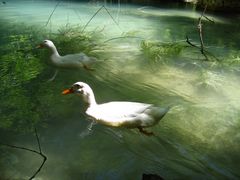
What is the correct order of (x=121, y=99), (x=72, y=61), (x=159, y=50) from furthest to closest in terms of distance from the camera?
(x=159, y=50) < (x=72, y=61) < (x=121, y=99)

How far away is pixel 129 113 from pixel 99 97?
1.03 m

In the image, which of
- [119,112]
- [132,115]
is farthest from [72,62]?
[132,115]

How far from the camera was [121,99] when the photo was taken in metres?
4.99

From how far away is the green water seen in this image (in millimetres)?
3514

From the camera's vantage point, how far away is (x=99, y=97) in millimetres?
5047

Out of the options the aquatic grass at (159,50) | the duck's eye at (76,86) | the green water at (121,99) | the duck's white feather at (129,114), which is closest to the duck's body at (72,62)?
the green water at (121,99)

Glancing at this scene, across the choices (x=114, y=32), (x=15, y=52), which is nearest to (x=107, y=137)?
(x=15, y=52)

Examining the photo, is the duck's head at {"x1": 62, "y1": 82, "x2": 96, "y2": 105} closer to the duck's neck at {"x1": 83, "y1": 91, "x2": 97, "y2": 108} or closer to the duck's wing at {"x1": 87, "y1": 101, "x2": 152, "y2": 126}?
the duck's neck at {"x1": 83, "y1": 91, "x2": 97, "y2": 108}

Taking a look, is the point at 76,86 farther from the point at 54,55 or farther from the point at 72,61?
the point at 54,55

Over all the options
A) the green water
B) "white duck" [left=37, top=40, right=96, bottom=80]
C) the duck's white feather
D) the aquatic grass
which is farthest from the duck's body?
the duck's white feather

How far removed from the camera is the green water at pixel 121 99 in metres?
3.51

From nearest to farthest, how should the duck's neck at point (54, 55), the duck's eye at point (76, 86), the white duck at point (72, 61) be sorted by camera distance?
the duck's eye at point (76, 86) → the white duck at point (72, 61) → the duck's neck at point (54, 55)

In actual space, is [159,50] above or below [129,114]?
above

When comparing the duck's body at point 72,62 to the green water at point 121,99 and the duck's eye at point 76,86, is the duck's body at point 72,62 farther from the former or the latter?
the duck's eye at point 76,86
